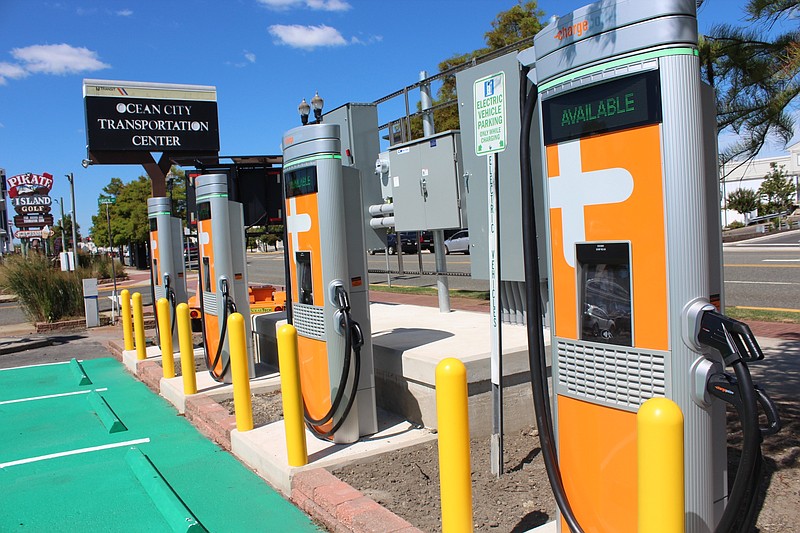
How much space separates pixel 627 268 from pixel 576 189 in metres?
0.47

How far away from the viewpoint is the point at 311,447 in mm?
5516

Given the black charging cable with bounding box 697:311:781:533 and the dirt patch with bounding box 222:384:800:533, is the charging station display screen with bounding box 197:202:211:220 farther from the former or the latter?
the black charging cable with bounding box 697:311:781:533

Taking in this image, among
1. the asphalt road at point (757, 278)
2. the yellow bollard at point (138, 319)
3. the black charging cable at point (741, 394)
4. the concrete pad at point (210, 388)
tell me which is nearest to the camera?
the black charging cable at point (741, 394)

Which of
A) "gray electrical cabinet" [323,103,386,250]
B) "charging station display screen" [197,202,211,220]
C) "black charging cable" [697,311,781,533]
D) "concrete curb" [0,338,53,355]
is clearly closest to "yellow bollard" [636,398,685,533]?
"black charging cable" [697,311,781,533]

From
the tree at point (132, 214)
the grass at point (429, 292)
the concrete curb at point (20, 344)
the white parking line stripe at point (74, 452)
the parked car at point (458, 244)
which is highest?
the tree at point (132, 214)

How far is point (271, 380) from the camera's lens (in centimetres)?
829

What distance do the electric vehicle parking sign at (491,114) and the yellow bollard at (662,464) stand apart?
106 inches

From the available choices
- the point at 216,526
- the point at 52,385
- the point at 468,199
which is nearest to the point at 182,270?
the point at 52,385

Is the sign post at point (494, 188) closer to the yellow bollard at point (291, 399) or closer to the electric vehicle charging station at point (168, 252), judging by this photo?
the yellow bollard at point (291, 399)

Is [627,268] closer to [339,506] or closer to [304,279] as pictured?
[339,506]

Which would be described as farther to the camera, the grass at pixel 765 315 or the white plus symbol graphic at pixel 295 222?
the grass at pixel 765 315

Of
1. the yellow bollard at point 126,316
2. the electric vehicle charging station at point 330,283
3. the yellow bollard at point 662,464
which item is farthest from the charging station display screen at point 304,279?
the yellow bollard at point 126,316

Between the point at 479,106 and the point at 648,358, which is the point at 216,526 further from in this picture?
the point at 479,106

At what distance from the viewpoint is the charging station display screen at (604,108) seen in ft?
9.55
